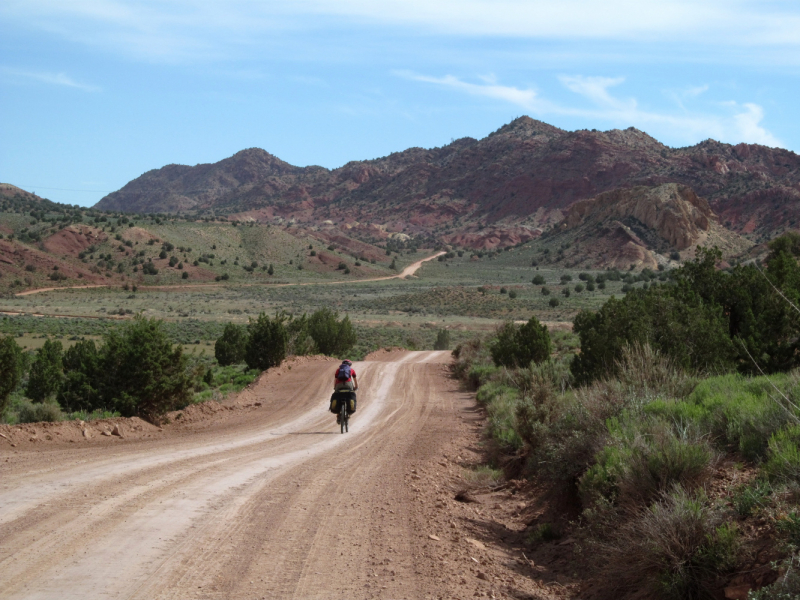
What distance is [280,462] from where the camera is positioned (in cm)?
1117

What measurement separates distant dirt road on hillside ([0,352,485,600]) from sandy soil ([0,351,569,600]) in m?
0.02

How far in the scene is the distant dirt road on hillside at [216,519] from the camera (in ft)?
18.8

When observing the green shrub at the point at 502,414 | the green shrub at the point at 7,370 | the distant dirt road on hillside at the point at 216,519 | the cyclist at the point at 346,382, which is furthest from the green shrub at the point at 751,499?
the green shrub at the point at 7,370

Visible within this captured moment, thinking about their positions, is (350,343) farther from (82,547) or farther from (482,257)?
(482,257)

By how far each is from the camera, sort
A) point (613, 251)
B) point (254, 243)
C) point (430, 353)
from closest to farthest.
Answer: point (430, 353) → point (613, 251) → point (254, 243)

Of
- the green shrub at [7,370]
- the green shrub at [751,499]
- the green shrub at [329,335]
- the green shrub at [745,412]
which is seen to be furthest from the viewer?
the green shrub at [329,335]

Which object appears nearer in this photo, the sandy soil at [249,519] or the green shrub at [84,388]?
the sandy soil at [249,519]

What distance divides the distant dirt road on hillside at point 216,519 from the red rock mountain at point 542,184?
110 metres

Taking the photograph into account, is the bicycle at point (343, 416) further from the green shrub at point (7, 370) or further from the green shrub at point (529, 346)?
the green shrub at point (529, 346)

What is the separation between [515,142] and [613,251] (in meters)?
84.1

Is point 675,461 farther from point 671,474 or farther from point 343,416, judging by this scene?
point 343,416

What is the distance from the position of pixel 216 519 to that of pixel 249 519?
0.34 metres

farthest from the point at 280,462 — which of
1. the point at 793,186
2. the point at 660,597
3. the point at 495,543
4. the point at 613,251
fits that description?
the point at 793,186

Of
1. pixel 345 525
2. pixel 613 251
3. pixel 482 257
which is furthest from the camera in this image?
pixel 482 257
